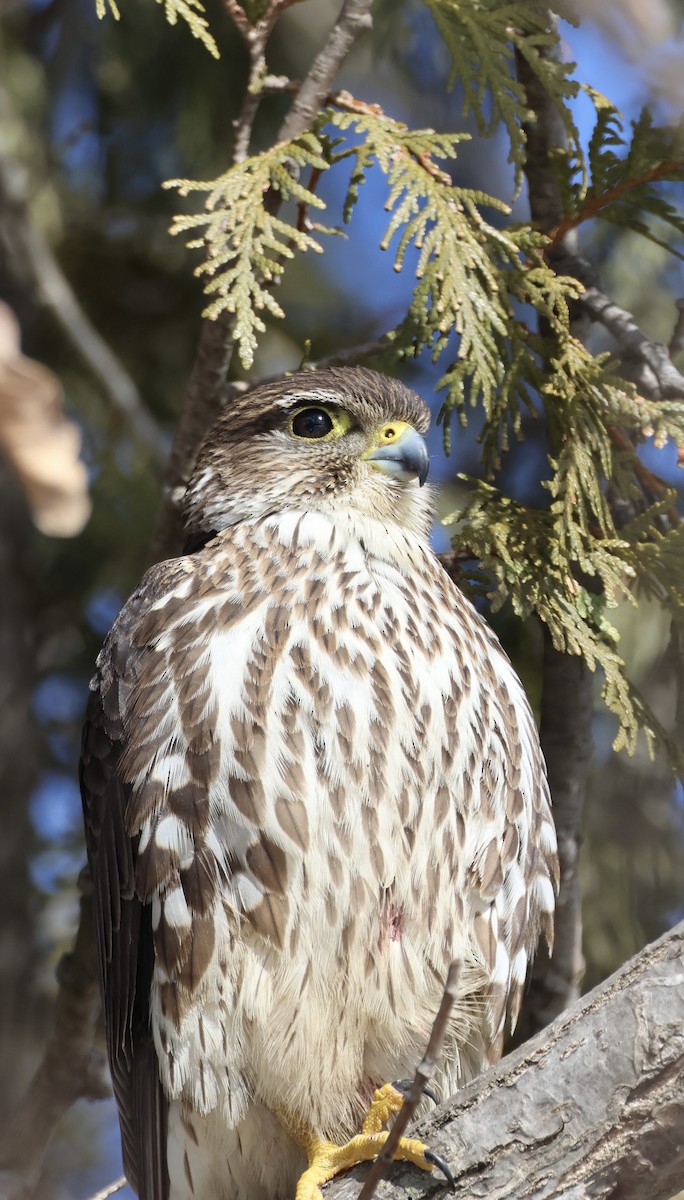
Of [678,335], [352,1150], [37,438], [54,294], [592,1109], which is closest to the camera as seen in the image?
[37,438]

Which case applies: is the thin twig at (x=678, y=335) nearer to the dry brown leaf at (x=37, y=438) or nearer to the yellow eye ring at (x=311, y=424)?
the yellow eye ring at (x=311, y=424)

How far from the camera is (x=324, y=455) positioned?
300cm

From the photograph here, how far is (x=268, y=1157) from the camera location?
99.7 inches

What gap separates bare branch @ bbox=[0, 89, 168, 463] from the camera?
13.0ft

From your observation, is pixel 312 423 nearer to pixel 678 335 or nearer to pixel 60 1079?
pixel 678 335

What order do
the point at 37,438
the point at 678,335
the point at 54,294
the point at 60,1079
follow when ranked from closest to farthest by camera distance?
the point at 37,438, the point at 678,335, the point at 60,1079, the point at 54,294

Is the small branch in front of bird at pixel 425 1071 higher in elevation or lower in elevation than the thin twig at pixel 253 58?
lower

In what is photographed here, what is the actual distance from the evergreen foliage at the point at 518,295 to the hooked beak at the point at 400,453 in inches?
3.5

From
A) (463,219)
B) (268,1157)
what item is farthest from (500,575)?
(268,1157)

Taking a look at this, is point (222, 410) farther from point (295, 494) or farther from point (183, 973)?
point (183, 973)

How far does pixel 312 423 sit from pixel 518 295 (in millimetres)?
530

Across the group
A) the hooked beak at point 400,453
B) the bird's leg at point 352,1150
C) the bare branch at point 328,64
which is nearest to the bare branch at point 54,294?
the hooked beak at point 400,453

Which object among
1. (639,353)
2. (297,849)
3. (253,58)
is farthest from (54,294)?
(297,849)

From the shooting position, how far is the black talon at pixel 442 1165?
6.71ft
